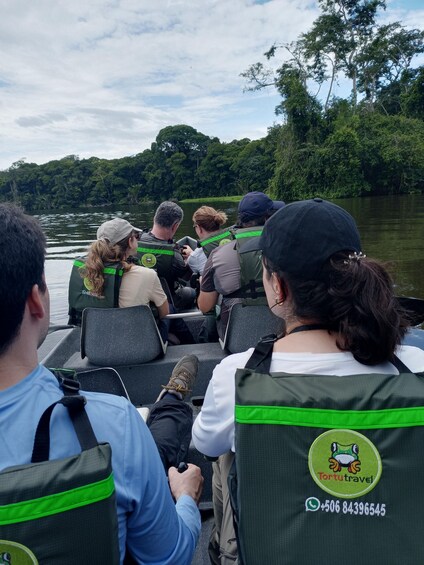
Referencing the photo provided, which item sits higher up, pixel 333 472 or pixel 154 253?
pixel 154 253

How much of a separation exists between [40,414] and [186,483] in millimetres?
652

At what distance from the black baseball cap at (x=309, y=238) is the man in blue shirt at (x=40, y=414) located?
0.50 meters

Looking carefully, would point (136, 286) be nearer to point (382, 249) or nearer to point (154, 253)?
point (154, 253)

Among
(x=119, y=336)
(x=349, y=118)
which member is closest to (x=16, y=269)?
Result: (x=119, y=336)

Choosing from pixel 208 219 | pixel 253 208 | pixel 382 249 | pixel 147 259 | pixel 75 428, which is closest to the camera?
pixel 75 428

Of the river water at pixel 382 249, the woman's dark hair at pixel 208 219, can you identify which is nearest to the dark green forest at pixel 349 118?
A: the river water at pixel 382 249

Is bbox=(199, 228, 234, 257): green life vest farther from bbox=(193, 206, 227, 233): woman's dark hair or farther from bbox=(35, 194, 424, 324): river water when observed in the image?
bbox=(35, 194, 424, 324): river water

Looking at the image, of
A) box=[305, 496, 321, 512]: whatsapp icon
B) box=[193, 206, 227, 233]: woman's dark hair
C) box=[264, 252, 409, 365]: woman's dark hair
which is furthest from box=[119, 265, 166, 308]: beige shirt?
box=[305, 496, 321, 512]: whatsapp icon

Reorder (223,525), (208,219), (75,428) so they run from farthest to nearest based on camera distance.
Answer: (208,219)
(223,525)
(75,428)

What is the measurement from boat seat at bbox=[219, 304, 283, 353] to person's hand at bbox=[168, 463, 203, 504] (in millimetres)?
1265

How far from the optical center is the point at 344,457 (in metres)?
0.85

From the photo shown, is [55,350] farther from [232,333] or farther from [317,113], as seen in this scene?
[317,113]

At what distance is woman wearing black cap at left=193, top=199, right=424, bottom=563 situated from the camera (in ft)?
3.21

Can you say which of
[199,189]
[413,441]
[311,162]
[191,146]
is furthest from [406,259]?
[191,146]
